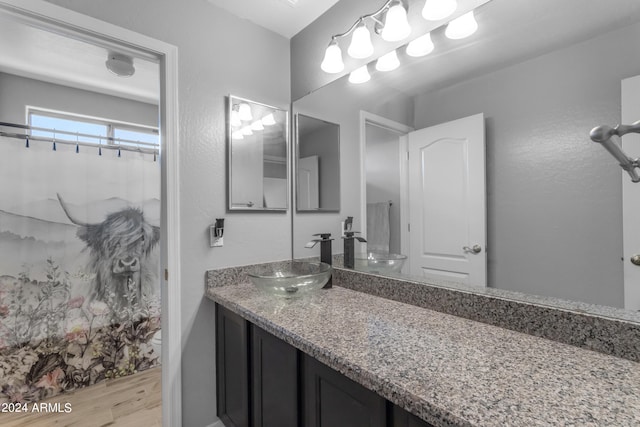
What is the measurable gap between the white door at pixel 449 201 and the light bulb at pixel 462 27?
35 cm

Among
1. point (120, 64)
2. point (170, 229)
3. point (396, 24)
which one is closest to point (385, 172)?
point (396, 24)

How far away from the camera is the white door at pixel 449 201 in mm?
1115

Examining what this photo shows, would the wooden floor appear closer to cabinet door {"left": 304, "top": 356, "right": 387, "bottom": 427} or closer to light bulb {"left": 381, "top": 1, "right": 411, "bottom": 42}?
cabinet door {"left": 304, "top": 356, "right": 387, "bottom": 427}

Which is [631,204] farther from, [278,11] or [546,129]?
[278,11]

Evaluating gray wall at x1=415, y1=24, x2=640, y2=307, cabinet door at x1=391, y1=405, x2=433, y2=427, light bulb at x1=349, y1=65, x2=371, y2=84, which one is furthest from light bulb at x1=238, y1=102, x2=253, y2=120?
cabinet door at x1=391, y1=405, x2=433, y2=427

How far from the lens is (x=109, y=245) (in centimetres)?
233

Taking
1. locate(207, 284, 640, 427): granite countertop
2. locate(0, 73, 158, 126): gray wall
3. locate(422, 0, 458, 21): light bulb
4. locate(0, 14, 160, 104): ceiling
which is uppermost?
locate(0, 14, 160, 104): ceiling

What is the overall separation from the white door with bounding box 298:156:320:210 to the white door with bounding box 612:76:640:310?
135 centimetres

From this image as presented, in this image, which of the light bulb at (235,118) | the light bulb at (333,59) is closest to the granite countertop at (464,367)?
the light bulb at (235,118)

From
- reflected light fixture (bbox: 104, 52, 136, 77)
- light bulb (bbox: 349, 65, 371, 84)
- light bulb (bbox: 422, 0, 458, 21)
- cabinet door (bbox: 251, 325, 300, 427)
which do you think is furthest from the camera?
reflected light fixture (bbox: 104, 52, 136, 77)

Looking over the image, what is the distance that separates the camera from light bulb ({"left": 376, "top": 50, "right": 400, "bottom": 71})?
4.66 ft

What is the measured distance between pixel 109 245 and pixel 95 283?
30 centimetres

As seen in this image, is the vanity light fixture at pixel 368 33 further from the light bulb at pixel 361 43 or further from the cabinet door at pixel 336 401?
the cabinet door at pixel 336 401

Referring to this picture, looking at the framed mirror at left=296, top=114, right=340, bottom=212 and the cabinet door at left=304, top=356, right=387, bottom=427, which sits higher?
the framed mirror at left=296, top=114, right=340, bottom=212
